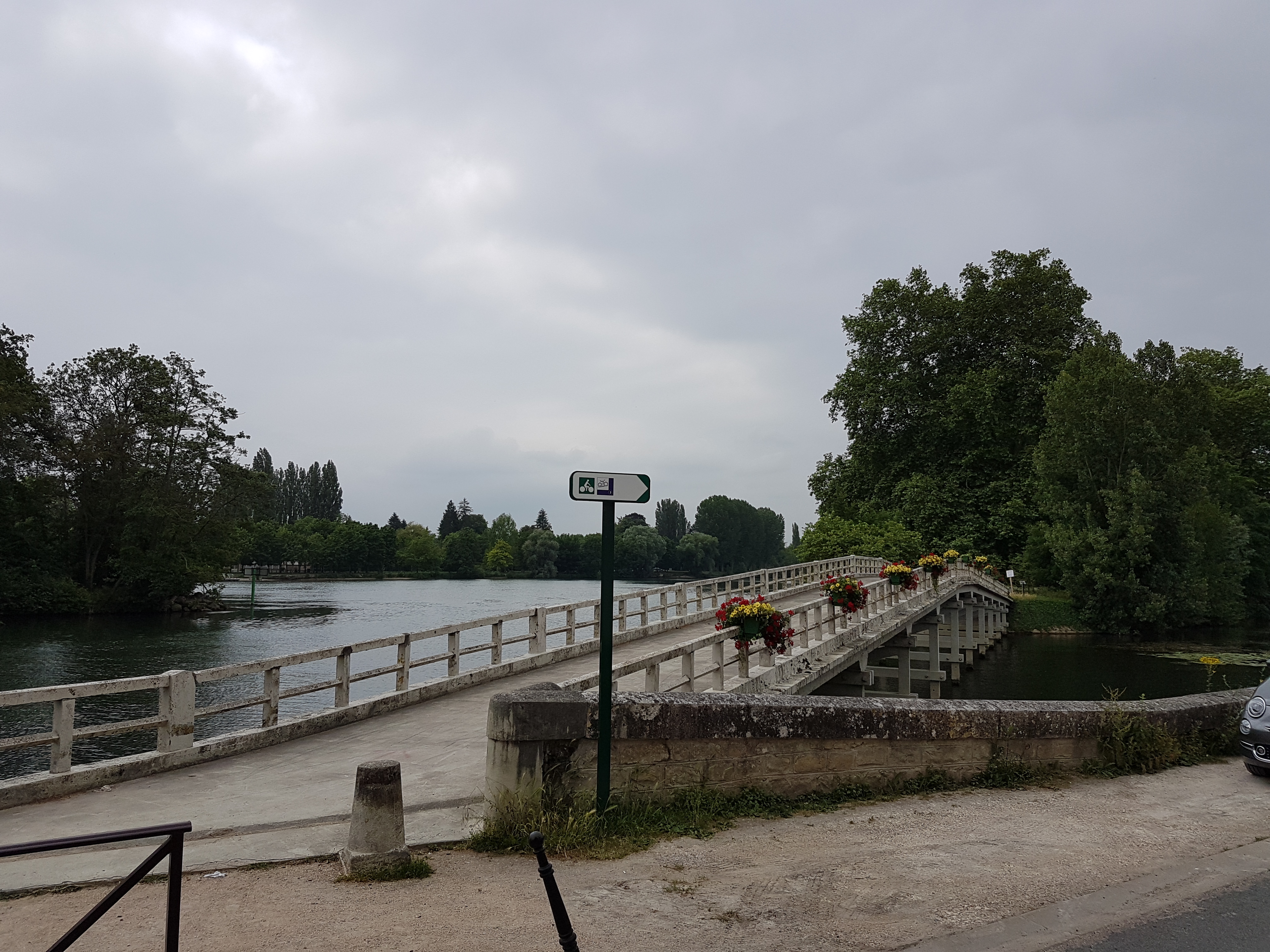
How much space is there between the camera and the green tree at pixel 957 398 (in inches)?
1972

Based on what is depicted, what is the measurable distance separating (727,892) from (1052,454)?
4553cm

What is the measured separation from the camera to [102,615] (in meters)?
47.8

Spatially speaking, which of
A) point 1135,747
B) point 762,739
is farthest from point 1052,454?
point 762,739

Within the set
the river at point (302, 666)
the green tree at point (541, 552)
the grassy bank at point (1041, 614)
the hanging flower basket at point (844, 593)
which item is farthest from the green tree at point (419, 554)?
the hanging flower basket at point (844, 593)

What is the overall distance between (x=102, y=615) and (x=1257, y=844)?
54418 millimetres

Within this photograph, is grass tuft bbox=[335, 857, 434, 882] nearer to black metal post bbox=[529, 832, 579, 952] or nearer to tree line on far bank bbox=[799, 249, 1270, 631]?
black metal post bbox=[529, 832, 579, 952]

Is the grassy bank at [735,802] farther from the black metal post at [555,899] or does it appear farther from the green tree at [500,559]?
the green tree at [500,559]

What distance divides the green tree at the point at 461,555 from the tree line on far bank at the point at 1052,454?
246 feet

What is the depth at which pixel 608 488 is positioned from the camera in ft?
20.6

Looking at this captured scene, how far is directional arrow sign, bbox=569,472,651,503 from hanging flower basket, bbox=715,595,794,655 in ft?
21.4

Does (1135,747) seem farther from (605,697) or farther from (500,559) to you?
(500,559)

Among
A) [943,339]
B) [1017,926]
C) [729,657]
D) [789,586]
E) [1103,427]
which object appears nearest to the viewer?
[1017,926]

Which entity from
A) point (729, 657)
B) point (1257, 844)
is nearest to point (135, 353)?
point (729, 657)

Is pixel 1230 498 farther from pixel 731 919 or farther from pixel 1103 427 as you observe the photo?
pixel 731 919
